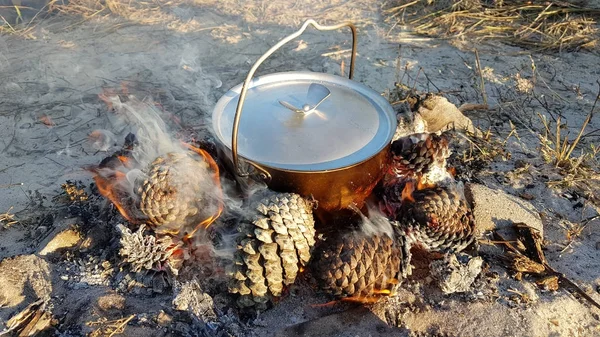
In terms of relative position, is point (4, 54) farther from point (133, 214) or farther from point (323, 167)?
point (323, 167)

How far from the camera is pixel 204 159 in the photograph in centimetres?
217

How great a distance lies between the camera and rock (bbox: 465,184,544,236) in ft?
7.53

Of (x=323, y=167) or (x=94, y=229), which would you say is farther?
(x=94, y=229)

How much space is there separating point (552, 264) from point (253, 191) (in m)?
1.51

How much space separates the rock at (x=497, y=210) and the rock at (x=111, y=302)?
1.76m

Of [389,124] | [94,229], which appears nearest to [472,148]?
[389,124]

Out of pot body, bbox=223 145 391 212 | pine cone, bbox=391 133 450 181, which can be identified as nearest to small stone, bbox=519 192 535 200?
pine cone, bbox=391 133 450 181

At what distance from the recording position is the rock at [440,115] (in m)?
2.67

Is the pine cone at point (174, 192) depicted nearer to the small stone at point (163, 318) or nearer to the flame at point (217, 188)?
the flame at point (217, 188)

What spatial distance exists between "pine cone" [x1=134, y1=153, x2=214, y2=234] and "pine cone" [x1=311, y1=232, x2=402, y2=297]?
2.10 feet

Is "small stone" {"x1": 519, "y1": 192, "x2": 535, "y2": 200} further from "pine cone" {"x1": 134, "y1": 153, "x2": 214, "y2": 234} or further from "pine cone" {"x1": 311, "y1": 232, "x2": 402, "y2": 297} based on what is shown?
"pine cone" {"x1": 134, "y1": 153, "x2": 214, "y2": 234}

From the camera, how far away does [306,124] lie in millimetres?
2037

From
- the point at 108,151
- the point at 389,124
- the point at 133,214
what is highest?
the point at 389,124

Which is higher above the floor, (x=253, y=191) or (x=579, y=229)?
(x=253, y=191)
